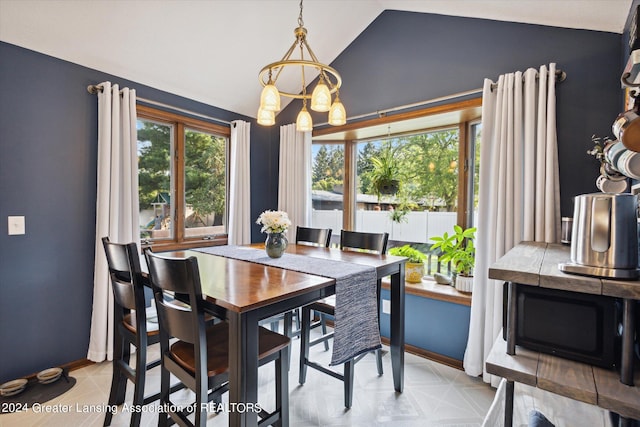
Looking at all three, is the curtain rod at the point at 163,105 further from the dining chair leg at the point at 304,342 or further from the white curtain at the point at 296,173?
the dining chair leg at the point at 304,342

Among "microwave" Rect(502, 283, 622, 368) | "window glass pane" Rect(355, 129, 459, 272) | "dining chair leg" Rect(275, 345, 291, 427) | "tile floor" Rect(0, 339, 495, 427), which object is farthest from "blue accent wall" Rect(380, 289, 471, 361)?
"dining chair leg" Rect(275, 345, 291, 427)

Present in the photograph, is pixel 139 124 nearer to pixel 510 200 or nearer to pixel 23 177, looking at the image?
pixel 23 177

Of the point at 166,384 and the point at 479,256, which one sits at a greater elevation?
the point at 479,256

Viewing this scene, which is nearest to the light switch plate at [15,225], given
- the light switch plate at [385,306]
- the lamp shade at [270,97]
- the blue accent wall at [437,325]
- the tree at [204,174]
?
the tree at [204,174]

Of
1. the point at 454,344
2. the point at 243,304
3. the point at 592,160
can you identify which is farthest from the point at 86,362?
the point at 592,160

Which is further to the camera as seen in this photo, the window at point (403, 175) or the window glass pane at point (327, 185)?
the window glass pane at point (327, 185)

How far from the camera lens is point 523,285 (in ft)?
3.72

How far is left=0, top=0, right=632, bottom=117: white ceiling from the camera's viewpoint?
2.02 metres

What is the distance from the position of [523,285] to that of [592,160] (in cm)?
148

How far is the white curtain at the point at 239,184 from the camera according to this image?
3.41 metres

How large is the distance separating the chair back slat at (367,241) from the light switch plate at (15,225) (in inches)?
89.5

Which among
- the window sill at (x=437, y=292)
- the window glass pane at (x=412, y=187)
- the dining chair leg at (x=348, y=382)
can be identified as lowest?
the dining chair leg at (x=348, y=382)

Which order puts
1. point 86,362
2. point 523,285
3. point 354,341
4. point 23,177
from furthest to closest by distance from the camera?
Answer: point 86,362, point 23,177, point 354,341, point 523,285

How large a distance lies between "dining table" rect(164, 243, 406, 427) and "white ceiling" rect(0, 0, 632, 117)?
1699 mm
